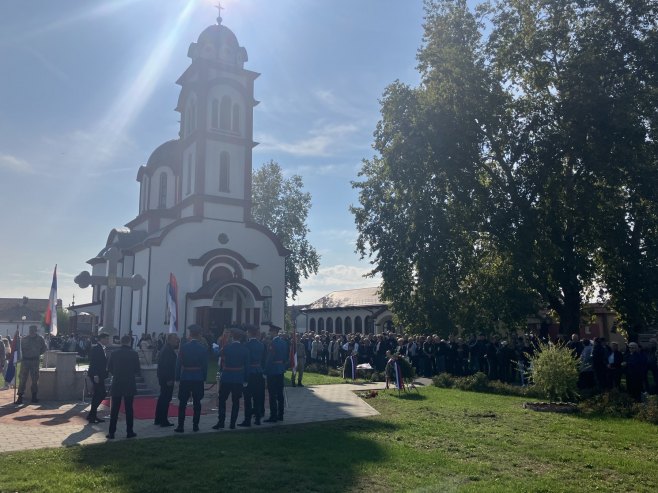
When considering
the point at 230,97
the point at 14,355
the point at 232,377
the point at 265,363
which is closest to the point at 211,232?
the point at 230,97

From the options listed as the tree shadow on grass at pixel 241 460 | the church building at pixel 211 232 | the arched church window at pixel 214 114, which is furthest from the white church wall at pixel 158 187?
the tree shadow on grass at pixel 241 460

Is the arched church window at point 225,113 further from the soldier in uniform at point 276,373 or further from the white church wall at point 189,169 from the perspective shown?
the soldier in uniform at point 276,373

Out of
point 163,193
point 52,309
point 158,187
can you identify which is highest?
point 158,187

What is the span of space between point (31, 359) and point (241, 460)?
27.5 feet

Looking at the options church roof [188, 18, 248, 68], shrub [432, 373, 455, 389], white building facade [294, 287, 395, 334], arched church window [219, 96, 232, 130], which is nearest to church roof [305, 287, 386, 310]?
white building facade [294, 287, 395, 334]

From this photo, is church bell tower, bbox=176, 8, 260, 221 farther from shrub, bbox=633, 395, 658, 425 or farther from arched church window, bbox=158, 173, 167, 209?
shrub, bbox=633, 395, 658, 425

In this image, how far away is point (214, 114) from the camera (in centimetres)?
3375

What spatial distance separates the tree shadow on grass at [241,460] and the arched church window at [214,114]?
26.6 metres

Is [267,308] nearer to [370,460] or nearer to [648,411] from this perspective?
[648,411]

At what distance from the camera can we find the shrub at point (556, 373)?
1270 cm

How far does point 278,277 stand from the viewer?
34.4 meters

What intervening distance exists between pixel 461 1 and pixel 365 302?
31.9m

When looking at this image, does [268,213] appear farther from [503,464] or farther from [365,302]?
[503,464]

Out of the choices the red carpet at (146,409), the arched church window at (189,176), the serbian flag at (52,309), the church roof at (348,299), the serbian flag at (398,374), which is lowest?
the red carpet at (146,409)
